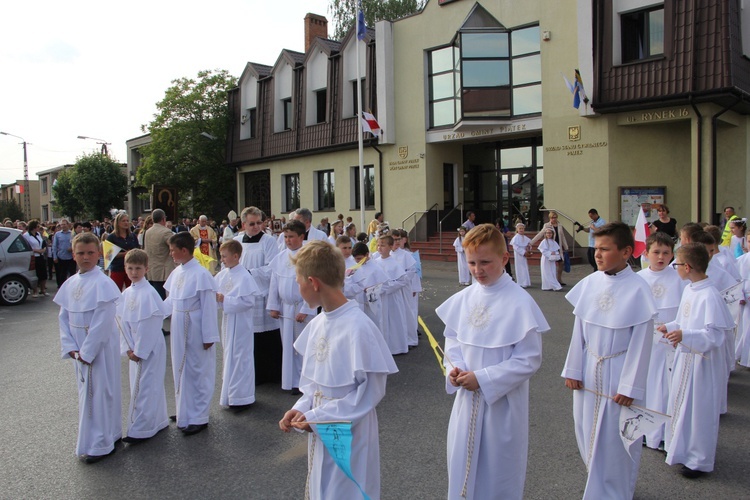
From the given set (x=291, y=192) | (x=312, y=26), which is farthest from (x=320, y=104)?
(x=312, y=26)

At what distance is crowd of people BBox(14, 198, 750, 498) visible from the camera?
10.5ft

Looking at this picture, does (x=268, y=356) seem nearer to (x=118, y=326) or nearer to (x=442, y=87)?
(x=118, y=326)

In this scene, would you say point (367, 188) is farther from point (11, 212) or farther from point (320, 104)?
point (11, 212)

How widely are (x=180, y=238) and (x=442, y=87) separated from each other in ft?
63.9

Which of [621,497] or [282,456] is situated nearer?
[621,497]

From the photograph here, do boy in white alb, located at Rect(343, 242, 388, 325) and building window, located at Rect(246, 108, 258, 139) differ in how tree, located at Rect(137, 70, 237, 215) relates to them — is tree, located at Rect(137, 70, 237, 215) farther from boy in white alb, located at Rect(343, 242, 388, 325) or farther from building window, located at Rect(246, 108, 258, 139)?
boy in white alb, located at Rect(343, 242, 388, 325)

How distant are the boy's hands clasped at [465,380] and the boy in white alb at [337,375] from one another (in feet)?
1.32

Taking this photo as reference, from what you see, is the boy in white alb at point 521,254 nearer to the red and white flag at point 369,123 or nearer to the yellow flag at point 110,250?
the red and white flag at point 369,123

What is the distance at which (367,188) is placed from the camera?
26812 mm

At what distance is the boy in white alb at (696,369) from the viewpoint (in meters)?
4.58

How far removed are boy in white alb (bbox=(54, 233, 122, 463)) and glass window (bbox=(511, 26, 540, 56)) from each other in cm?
1924

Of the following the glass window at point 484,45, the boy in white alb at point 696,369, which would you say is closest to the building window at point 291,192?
the glass window at point 484,45

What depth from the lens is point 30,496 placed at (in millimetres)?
4469

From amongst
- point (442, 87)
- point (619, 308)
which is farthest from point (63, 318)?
point (442, 87)
